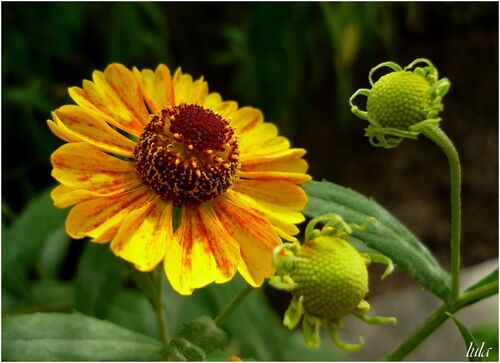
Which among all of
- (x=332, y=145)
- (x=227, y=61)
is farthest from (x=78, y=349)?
(x=332, y=145)

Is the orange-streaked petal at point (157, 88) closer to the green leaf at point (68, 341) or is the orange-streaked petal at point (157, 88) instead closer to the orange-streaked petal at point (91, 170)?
the orange-streaked petal at point (91, 170)

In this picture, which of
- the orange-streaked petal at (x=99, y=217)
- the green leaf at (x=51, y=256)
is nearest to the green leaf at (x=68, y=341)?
the orange-streaked petal at (x=99, y=217)

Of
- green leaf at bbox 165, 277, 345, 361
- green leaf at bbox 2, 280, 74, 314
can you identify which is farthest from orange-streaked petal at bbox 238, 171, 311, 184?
green leaf at bbox 2, 280, 74, 314

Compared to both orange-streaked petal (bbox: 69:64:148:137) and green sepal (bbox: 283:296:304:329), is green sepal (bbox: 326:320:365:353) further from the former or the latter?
orange-streaked petal (bbox: 69:64:148:137)

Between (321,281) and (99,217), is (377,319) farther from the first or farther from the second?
(99,217)

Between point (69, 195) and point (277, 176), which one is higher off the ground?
point (277, 176)

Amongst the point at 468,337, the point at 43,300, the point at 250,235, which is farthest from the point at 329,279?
the point at 43,300
